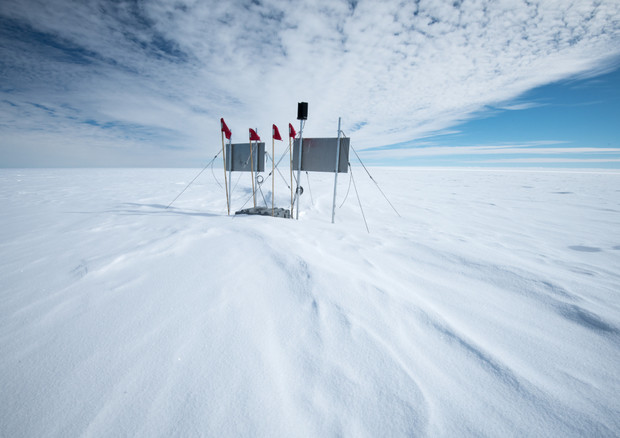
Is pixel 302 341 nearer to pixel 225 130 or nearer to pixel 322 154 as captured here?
pixel 322 154

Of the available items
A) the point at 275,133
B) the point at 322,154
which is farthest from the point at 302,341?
the point at 275,133

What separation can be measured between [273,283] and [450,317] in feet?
5.73

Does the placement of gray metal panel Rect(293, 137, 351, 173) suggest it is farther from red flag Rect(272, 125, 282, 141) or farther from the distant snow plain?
the distant snow plain

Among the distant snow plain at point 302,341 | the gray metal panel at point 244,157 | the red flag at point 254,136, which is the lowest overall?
the distant snow plain at point 302,341

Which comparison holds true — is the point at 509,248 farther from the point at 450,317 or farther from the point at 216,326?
the point at 216,326

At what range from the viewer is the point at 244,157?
7574 millimetres

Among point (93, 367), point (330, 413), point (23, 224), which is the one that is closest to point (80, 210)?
point (23, 224)

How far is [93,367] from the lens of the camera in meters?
1.53

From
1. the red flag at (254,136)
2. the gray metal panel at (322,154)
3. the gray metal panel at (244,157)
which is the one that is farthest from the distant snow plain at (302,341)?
the gray metal panel at (244,157)

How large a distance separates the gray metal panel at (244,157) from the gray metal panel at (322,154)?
1.25 metres

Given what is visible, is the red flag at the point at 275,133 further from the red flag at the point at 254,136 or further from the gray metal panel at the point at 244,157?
the gray metal panel at the point at 244,157

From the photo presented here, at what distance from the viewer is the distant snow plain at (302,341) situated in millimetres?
1277

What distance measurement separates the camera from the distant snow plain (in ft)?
4.19

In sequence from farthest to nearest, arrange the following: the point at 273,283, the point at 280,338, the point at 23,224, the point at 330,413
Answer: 1. the point at 23,224
2. the point at 273,283
3. the point at 280,338
4. the point at 330,413
